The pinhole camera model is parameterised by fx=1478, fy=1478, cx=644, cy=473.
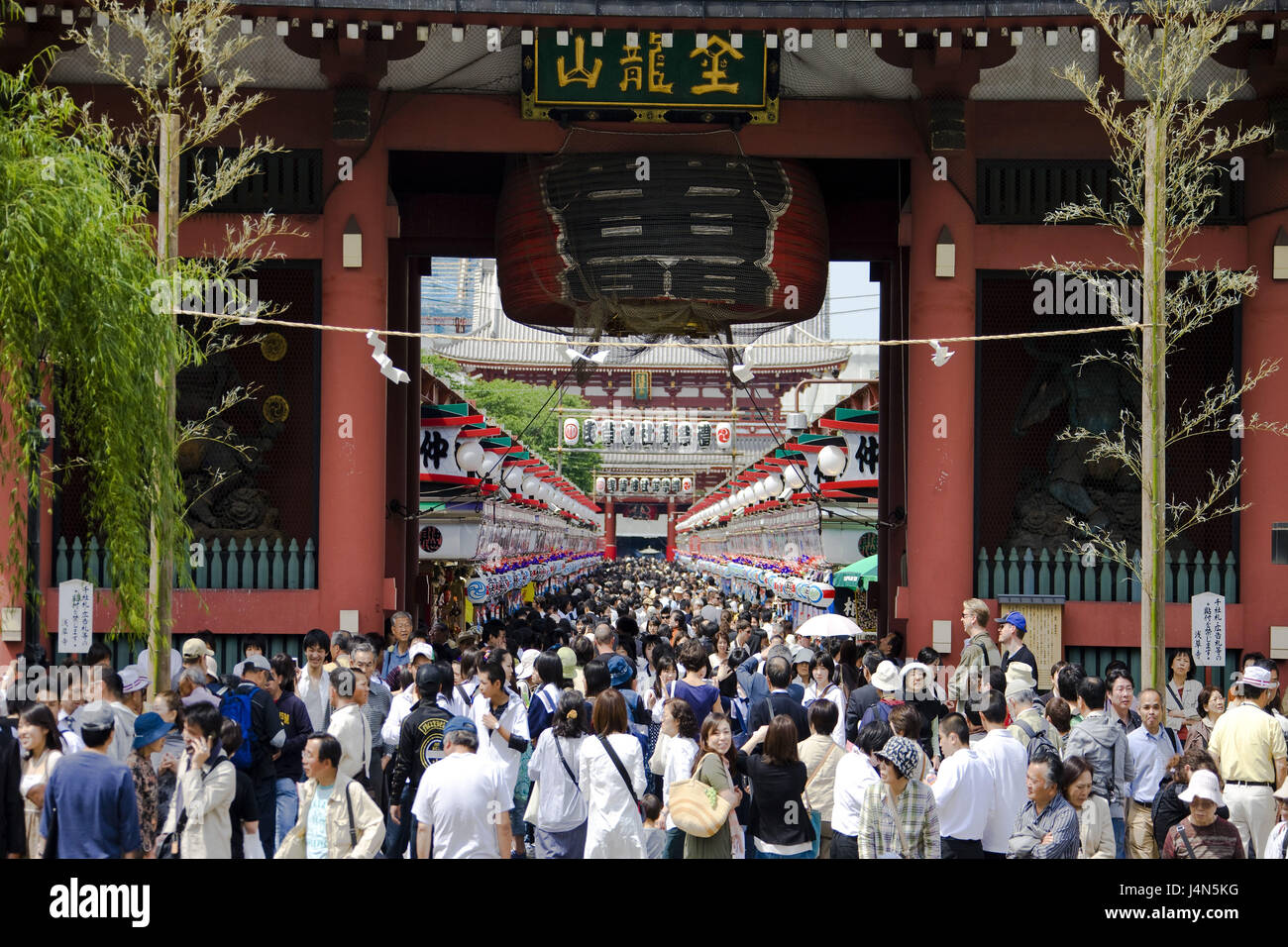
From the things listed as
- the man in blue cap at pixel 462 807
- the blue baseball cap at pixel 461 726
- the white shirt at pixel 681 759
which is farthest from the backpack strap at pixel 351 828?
the white shirt at pixel 681 759

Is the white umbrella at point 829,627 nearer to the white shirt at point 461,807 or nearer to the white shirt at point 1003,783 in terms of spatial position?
the white shirt at point 1003,783

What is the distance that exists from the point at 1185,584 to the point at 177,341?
450 inches

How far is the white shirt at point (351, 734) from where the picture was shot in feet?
30.4

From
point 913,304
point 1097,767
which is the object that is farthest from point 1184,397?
point 1097,767

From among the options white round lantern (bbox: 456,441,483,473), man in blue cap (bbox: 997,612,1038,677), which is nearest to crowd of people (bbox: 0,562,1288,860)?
man in blue cap (bbox: 997,612,1038,677)

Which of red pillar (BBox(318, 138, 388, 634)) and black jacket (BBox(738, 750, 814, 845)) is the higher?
red pillar (BBox(318, 138, 388, 634))

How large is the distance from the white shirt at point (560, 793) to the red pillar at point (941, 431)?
328 inches

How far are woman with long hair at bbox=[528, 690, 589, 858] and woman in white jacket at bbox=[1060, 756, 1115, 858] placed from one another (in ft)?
8.83

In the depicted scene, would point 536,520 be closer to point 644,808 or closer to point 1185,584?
point 1185,584

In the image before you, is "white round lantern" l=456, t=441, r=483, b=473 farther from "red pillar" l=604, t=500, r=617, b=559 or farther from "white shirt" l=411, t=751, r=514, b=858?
"red pillar" l=604, t=500, r=617, b=559

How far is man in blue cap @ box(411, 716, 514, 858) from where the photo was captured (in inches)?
298

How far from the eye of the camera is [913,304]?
54.2 feet

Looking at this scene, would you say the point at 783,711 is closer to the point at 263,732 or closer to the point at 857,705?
the point at 857,705

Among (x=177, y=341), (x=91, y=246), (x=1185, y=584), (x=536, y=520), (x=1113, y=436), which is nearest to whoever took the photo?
(x=91, y=246)
